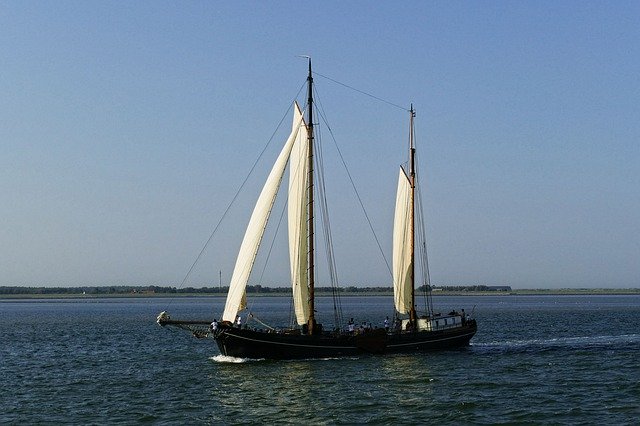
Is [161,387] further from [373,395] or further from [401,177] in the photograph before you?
[401,177]

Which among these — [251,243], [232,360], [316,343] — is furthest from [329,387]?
[251,243]

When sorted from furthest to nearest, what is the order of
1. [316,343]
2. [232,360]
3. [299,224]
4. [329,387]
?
[299,224] < [316,343] < [232,360] < [329,387]

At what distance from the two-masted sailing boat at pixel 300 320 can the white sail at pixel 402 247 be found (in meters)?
1.51

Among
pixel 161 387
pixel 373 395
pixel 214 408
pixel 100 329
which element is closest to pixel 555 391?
pixel 373 395

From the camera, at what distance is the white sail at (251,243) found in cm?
5375

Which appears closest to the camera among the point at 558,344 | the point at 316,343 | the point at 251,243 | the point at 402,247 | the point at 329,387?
the point at 329,387

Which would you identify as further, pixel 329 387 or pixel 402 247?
pixel 402 247

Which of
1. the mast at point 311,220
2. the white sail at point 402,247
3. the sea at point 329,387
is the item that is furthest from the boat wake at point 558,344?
the mast at point 311,220

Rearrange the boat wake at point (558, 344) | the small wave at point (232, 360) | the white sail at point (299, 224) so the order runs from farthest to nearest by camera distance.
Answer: the boat wake at point (558, 344)
the white sail at point (299, 224)
the small wave at point (232, 360)

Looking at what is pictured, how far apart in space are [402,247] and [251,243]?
56.1 ft

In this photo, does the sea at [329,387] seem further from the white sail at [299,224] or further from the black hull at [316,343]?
the white sail at [299,224]

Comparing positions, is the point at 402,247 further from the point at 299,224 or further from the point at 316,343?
the point at 316,343

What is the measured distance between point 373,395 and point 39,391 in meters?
18.1

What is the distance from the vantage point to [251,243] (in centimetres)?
5416
